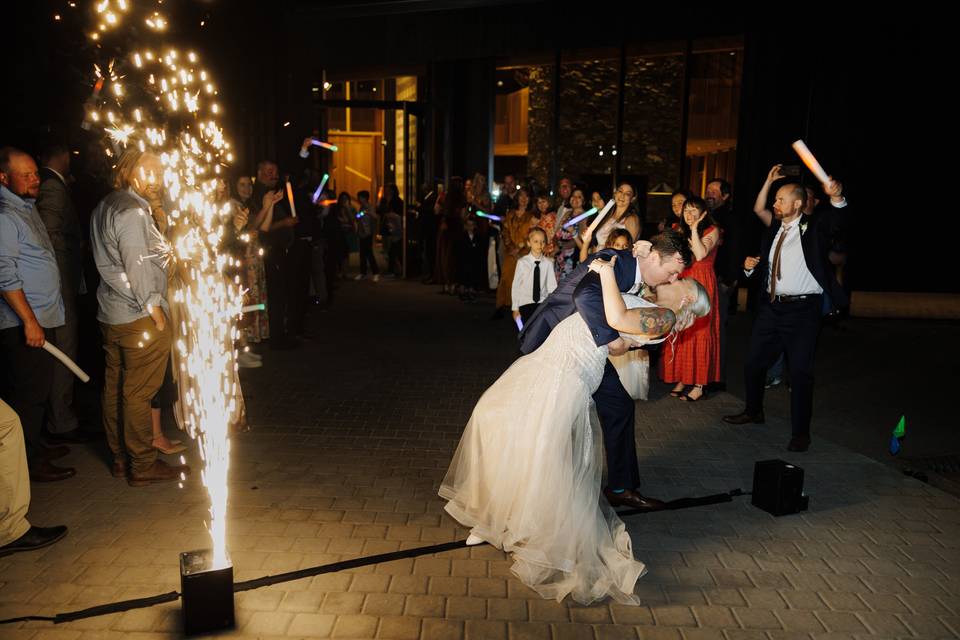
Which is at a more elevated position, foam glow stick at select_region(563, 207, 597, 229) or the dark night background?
the dark night background

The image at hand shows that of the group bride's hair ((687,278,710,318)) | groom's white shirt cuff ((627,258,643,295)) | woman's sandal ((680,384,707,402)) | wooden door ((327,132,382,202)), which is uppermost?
wooden door ((327,132,382,202))

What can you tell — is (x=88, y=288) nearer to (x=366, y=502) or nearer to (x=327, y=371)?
(x=327, y=371)

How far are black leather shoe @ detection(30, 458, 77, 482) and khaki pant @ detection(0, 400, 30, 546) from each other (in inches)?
42.5

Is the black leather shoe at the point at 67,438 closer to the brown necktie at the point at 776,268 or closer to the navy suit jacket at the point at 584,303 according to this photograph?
the navy suit jacket at the point at 584,303

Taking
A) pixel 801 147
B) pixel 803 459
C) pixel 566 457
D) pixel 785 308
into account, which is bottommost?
pixel 803 459

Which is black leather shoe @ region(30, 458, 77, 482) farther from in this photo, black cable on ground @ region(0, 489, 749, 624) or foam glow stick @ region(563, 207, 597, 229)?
foam glow stick @ region(563, 207, 597, 229)

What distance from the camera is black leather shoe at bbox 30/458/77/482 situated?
518 centimetres

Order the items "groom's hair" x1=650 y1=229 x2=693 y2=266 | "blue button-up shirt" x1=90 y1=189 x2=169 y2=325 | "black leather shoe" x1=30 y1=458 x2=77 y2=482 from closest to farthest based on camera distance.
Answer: "groom's hair" x1=650 y1=229 x2=693 y2=266, "blue button-up shirt" x1=90 y1=189 x2=169 y2=325, "black leather shoe" x1=30 y1=458 x2=77 y2=482

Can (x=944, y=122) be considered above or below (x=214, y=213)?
above

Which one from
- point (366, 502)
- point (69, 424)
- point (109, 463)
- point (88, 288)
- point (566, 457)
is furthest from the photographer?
point (88, 288)

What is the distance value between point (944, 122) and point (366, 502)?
1358 centimetres

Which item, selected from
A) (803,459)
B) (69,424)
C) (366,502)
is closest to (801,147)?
(803,459)

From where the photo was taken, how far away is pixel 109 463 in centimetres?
557

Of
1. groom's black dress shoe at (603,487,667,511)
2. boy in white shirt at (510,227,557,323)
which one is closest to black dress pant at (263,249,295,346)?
boy in white shirt at (510,227,557,323)
